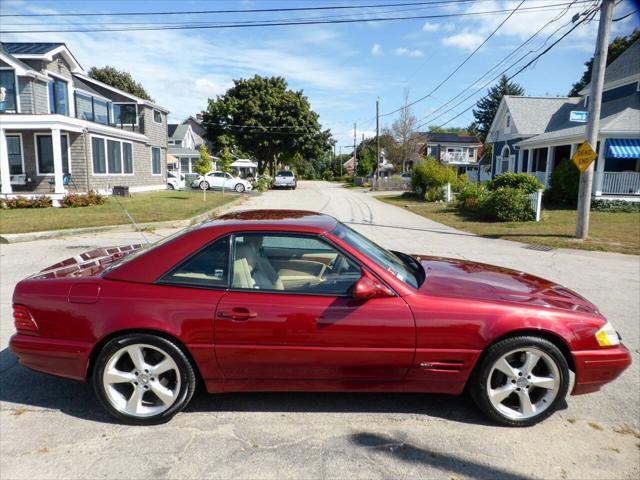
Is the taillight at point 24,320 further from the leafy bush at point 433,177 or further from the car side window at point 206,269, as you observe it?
the leafy bush at point 433,177

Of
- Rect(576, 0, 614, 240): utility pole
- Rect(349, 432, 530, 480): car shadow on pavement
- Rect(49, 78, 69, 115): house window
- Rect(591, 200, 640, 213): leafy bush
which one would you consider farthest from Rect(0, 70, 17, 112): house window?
Rect(591, 200, 640, 213): leafy bush

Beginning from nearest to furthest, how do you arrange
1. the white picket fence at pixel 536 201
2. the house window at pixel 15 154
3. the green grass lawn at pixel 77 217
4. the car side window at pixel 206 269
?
the car side window at pixel 206 269
the green grass lawn at pixel 77 217
the white picket fence at pixel 536 201
the house window at pixel 15 154

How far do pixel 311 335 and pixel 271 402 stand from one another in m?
0.84

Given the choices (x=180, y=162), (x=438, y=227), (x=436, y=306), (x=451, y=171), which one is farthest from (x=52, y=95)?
(x=180, y=162)

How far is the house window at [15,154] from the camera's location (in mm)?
22328

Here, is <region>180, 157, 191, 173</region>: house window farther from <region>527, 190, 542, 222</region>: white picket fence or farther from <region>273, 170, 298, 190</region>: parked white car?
<region>527, 190, 542, 222</region>: white picket fence

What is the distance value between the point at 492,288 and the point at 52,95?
2595cm

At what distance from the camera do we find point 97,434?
3.20 m

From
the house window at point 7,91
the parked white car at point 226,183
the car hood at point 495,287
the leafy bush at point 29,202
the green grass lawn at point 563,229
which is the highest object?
the house window at point 7,91

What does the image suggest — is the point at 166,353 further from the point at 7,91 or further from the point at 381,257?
the point at 7,91

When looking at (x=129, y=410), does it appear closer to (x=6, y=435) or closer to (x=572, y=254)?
(x=6, y=435)

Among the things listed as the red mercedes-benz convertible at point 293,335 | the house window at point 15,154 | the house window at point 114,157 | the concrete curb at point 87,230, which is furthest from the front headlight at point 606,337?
the house window at point 114,157

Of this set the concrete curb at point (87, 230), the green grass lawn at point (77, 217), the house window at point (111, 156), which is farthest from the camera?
the house window at point (111, 156)

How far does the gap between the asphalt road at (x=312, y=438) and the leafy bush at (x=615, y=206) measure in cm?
1884
